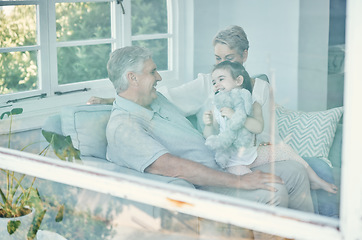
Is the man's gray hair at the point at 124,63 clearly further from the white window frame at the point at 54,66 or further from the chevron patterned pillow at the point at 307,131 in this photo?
the chevron patterned pillow at the point at 307,131

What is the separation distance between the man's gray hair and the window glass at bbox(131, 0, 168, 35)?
0.05 meters

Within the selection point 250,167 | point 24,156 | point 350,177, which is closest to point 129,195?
point 250,167

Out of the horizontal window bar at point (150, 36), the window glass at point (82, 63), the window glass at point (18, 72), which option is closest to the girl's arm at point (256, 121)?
the horizontal window bar at point (150, 36)

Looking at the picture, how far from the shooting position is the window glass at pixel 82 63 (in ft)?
5.00

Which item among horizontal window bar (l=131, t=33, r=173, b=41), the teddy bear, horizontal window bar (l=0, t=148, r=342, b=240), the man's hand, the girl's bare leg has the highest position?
horizontal window bar (l=131, t=33, r=173, b=41)

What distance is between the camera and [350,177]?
0.97 metres

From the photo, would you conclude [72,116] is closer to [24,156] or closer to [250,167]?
[24,156]

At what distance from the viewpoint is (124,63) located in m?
1.47

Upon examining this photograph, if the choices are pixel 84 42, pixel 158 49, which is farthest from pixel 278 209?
pixel 84 42

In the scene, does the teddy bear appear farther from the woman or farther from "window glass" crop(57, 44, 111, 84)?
"window glass" crop(57, 44, 111, 84)

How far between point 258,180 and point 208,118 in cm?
21

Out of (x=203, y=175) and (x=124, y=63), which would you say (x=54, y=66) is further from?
(x=203, y=175)

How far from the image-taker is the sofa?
115 centimetres

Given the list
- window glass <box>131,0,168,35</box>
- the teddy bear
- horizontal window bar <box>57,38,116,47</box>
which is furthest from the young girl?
horizontal window bar <box>57,38,116,47</box>
